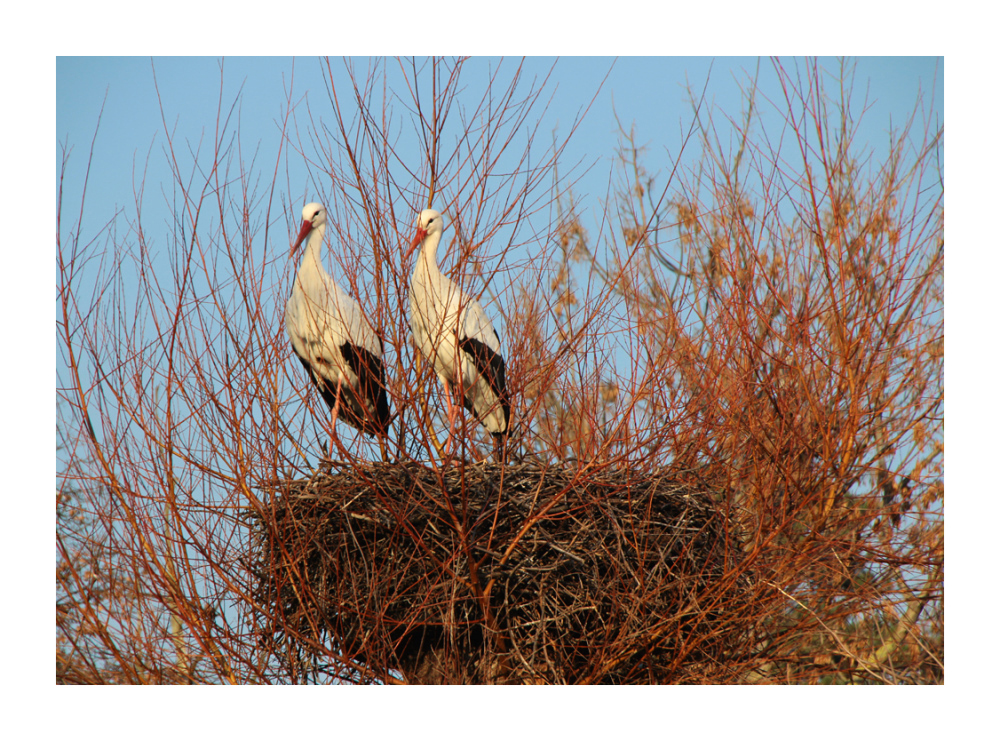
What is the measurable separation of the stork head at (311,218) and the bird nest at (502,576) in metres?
1.75

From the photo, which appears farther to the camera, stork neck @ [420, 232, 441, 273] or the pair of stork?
stork neck @ [420, 232, 441, 273]

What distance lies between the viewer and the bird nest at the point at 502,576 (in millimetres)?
4207

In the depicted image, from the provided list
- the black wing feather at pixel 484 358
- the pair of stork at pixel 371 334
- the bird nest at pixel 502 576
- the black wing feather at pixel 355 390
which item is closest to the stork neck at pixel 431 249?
the pair of stork at pixel 371 334

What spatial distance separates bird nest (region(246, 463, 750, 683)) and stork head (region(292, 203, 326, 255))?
1.75m

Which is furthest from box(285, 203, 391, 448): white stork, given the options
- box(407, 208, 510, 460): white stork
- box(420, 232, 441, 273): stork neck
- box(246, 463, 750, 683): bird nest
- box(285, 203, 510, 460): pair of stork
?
box(246, 463, 750, 683): bird nest

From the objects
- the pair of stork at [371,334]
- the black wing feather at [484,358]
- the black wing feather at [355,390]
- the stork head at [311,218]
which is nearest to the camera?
the black wing feather at [355,390]

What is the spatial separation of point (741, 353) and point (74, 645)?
11.4 ft

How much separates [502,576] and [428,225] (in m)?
1.88

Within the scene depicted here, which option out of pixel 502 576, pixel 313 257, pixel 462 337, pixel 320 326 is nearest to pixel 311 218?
pixel 313 257

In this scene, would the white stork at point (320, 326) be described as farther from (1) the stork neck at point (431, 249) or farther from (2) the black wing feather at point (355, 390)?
(1) the stork neck at point (431, 249)

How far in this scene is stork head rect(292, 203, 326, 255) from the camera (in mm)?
5578

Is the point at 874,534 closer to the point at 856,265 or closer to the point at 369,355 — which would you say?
the point at 856,265

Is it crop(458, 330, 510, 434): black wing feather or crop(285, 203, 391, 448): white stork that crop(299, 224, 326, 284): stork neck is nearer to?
crop(285, 203, 391, 448): white stork

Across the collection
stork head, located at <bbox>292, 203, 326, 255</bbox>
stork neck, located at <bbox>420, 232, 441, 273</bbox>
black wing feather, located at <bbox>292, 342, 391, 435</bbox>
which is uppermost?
stork head, located at <bbox>292, 203, 326, 255</bbox>
